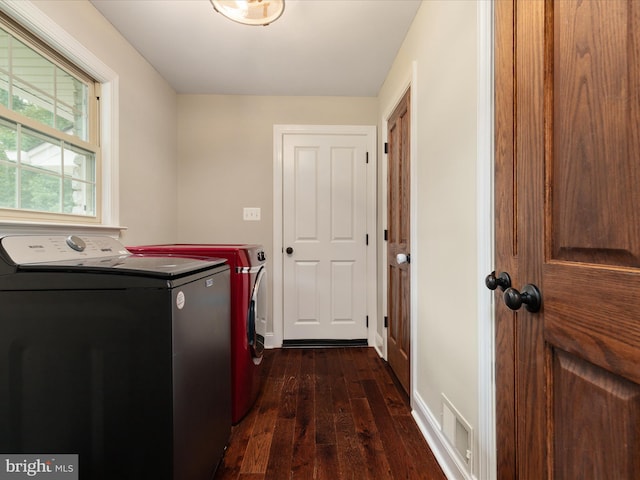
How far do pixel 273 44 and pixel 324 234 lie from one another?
5.18ft

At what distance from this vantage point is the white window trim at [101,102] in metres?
1.35

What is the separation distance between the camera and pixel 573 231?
64 centimetres

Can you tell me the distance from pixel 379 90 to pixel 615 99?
→ 8.29 ft

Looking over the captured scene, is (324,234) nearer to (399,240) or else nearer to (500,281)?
(399,240)

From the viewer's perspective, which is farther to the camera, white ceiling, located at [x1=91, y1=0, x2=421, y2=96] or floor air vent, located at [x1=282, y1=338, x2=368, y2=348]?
floor air vent, located at [x1=282, y1=338, x2=368, y2=348]

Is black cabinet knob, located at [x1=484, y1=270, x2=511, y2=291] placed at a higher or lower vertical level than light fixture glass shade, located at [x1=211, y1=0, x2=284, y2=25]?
lower

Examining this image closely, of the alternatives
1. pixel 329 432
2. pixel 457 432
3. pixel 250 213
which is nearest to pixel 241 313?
pixel 329 432

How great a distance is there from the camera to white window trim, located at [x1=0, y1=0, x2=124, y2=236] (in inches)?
53.3

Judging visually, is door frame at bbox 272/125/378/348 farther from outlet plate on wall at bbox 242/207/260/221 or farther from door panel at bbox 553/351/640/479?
door panel at bbox 553/351/640/479

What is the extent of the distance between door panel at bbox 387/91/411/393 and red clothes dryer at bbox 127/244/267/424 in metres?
0.99

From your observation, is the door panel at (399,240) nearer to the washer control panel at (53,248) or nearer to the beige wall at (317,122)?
the beige wall at (317,122)

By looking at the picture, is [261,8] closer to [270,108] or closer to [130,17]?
[130,17]

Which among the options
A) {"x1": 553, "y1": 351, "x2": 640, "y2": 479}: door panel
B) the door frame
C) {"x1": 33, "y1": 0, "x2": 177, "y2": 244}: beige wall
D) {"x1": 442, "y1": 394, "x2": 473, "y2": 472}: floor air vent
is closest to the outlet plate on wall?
the door frame

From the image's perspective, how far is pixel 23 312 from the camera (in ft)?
3.01
